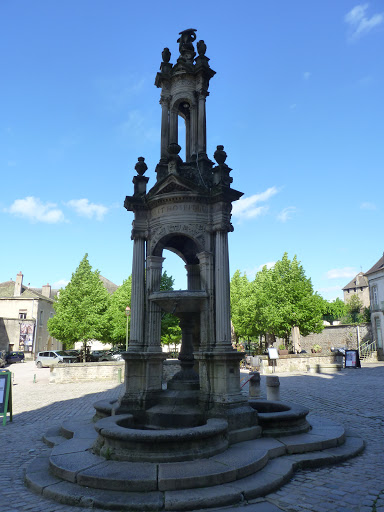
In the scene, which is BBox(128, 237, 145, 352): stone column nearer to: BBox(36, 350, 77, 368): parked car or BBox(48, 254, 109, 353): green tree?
BBox(48, 254, 109, 353): green tree

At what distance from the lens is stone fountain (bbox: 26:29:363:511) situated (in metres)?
4.90

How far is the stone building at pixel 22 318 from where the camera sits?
4538 centimetres

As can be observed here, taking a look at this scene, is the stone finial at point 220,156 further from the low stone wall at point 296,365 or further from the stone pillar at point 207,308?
the low stone wall at point 296,365

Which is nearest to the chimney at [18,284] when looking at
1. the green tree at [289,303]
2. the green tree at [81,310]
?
the green tree at [81,310]

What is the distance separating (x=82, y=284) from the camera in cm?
3316

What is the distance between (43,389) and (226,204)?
49.8 feet

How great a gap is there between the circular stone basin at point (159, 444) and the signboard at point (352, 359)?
23948mm

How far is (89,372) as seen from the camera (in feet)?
70.3

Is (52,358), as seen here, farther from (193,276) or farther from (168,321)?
(193,276)

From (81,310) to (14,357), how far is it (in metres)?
14.9

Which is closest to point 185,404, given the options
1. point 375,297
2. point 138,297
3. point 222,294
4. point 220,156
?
point 222,294

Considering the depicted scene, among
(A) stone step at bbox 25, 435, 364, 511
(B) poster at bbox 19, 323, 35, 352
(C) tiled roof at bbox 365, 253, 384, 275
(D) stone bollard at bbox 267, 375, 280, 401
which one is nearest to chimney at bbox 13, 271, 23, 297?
(B) poster at bbox 19, 323, 35, 352

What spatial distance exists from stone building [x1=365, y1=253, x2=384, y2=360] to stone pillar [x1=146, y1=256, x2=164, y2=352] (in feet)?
115

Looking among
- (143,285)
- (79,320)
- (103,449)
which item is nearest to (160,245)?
(143,285)
